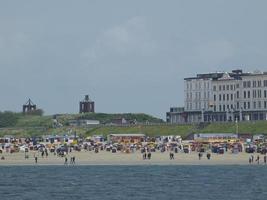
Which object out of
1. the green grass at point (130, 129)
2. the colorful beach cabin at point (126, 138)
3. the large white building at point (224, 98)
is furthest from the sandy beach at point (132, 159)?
the large white building at point (224, 98)

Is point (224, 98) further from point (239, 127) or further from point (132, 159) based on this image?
point (132, 159)

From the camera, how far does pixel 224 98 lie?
17188 cm

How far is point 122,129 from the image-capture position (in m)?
165

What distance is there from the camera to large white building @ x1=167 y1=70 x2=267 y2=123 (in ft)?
544

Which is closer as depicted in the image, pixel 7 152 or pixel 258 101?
pixel 7 152
